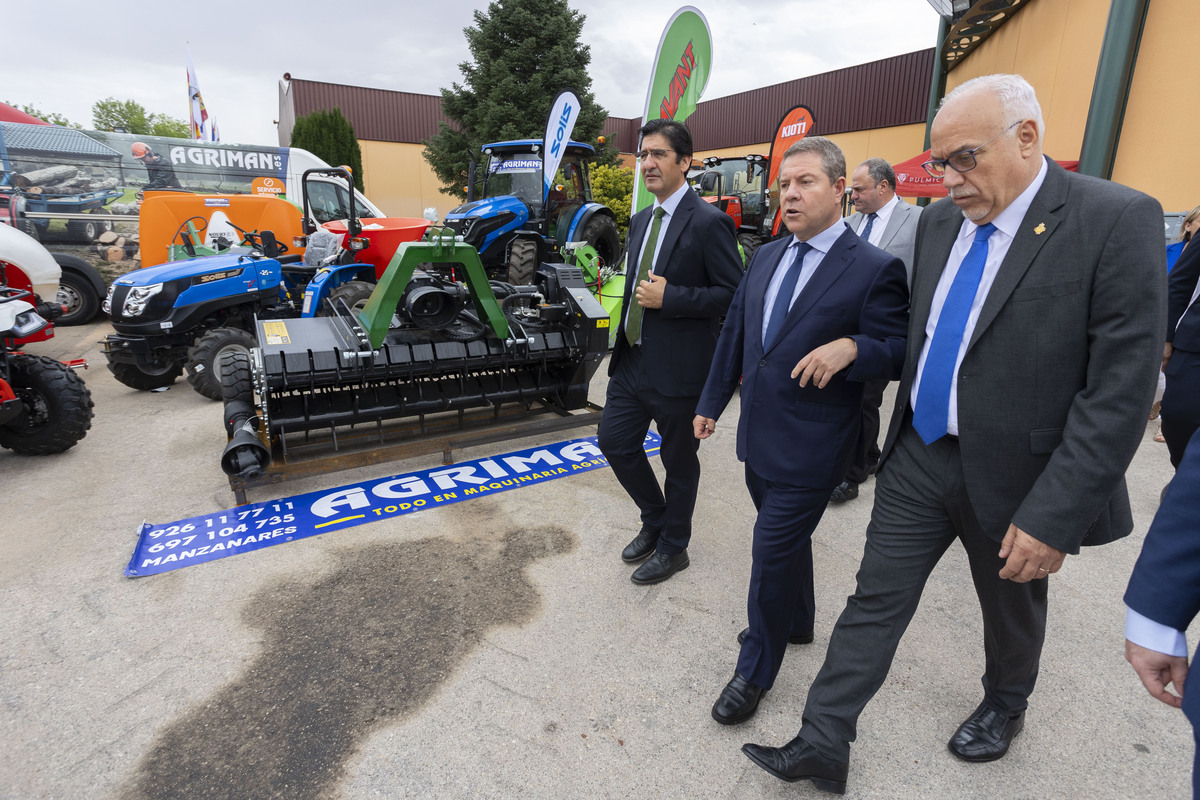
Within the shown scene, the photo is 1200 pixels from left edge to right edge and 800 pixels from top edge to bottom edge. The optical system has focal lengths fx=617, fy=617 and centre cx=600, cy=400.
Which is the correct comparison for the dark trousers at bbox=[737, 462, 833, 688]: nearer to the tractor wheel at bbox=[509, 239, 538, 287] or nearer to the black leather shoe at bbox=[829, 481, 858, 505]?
the black leather shoe at bbox=[829, 481, 858, 505]

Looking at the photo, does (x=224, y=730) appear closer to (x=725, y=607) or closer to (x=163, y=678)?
(x=163, y=678)

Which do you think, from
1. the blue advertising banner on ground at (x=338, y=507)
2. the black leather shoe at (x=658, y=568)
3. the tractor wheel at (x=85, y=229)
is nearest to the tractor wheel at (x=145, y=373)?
the blue advertising banner on ground at (x=338, y=507)

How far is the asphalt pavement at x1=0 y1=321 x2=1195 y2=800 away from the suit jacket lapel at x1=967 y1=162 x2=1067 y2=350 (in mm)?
1419

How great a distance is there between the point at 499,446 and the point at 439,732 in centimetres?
261

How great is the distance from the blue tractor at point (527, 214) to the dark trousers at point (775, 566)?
6993mm

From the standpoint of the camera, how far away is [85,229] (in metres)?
9.49

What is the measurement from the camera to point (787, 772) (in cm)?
172

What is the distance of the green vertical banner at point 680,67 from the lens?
16.8 ft

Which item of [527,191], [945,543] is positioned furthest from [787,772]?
[527,191]

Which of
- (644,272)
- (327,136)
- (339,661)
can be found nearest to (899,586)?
(644,272)

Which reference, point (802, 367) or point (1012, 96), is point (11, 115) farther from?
point (1012, 96)

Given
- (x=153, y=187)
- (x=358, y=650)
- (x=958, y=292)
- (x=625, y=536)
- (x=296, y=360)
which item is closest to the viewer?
(x=958, y=292)

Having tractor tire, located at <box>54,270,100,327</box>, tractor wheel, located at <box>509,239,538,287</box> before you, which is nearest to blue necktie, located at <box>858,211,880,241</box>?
tractor wheel, located at <box>509,239,538,287</box>

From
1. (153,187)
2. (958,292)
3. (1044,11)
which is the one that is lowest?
(958,292)
